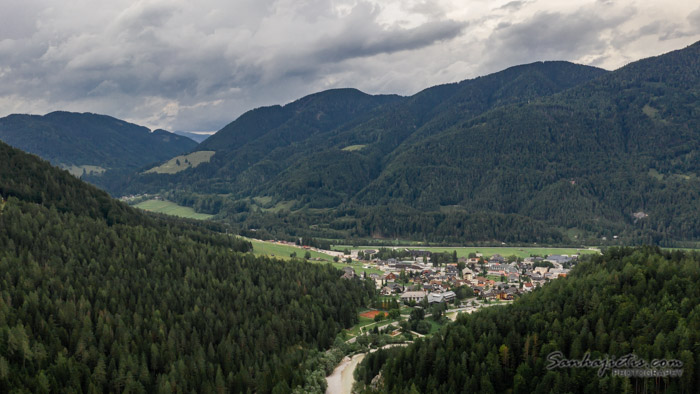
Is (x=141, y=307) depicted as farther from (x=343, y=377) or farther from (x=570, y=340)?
(x=570, y=340)

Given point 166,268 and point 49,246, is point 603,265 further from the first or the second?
point 49,246

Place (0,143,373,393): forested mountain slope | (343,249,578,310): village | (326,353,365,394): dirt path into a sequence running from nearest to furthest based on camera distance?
(0,143,373,393): forested mountain slope → (326,353,365,394): dirt path → (343,249,578,310): village

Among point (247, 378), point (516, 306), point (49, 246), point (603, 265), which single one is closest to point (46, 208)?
point (49, 246)

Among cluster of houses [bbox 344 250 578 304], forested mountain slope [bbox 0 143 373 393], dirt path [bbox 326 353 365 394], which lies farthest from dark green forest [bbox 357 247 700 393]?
cluster of houses [bbox 344 250 578 304]

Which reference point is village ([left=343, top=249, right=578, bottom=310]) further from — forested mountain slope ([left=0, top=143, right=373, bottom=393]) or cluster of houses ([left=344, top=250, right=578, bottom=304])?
forested mountain slope ([left=0, top=143, right=373, bottom=393])

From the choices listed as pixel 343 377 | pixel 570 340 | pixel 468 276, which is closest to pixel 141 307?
pixel 343 377

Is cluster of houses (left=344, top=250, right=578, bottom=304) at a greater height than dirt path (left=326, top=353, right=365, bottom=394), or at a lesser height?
greater
